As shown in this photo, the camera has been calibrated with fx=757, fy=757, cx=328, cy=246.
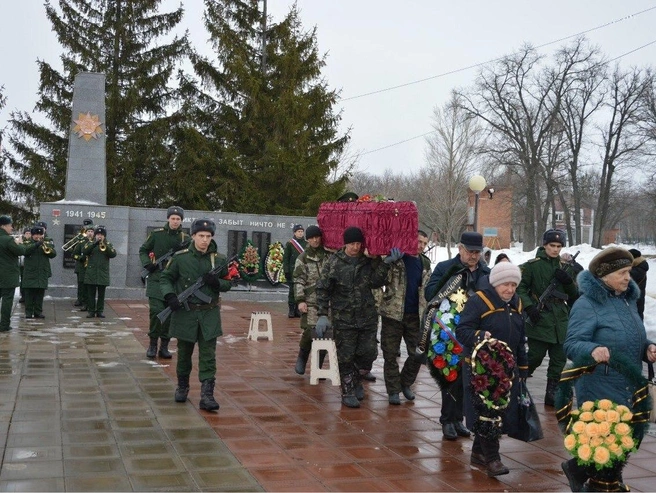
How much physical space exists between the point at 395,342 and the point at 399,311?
0.35 meters

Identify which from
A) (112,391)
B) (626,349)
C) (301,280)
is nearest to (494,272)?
(626,349)

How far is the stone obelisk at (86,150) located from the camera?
19984mm

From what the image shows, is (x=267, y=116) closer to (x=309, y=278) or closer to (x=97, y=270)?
(x=97, y=270)

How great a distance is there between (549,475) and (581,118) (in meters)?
41.0

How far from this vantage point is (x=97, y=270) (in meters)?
14.9

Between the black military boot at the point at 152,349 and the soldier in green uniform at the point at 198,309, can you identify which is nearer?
the soldier in green uniform at the point at 198,309

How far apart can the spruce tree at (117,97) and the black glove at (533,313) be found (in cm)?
2386

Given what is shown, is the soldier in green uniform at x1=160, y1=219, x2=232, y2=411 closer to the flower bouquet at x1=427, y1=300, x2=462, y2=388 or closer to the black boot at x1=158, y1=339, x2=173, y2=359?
the flower bouquet at x1=427, y1=300, x2=462, y2=388

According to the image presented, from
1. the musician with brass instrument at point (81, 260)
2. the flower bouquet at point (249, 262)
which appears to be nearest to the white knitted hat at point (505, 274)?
the musician with brass instrument at point (81, 260)

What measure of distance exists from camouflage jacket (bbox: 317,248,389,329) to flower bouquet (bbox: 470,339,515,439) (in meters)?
2.30

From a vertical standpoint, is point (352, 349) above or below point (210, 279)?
below

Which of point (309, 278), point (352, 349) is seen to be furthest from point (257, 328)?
Result: point (352, 349)

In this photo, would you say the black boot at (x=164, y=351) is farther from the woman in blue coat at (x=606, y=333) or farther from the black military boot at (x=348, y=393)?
the woman in blue coat at (x=606, y=333)

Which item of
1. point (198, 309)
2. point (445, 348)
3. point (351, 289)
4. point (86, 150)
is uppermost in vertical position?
point (86, 150)
